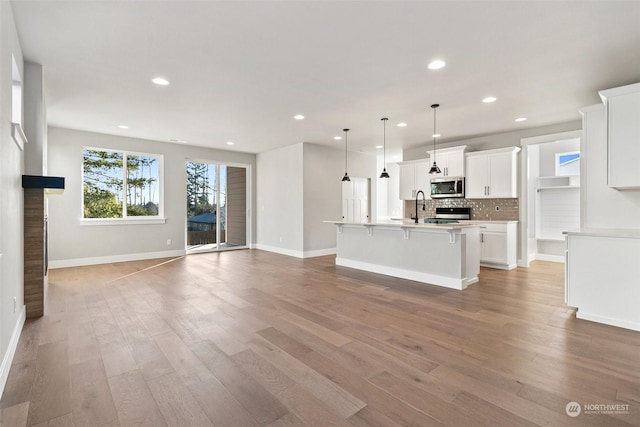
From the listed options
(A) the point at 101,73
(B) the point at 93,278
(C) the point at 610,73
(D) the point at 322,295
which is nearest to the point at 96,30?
(A) the point at 101,73

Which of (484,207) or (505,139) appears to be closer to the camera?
(505,139)

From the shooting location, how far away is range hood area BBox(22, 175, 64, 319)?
3.23 m

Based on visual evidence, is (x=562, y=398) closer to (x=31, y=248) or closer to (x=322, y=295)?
(x=322, y=295)

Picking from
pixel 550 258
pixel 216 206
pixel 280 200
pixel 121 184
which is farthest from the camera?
pixel 216 206

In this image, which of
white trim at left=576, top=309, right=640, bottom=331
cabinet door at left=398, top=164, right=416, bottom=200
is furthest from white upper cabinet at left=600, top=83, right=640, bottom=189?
cabinet door at left=398, top=164, right=416, bottom=200

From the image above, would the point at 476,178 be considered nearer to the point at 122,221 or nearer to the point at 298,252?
the point at 298,252

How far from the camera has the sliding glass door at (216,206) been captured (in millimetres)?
7969

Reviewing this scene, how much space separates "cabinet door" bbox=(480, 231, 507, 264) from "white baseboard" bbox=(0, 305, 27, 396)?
22.1 ft

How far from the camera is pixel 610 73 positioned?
3531mm

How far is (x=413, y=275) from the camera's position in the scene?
4.89m

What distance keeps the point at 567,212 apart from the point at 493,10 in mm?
5934

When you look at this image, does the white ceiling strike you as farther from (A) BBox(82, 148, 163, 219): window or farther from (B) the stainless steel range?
(B) the stainless steel range

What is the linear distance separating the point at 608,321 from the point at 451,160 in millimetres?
4343

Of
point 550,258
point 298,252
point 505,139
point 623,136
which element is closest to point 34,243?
point 298,252
